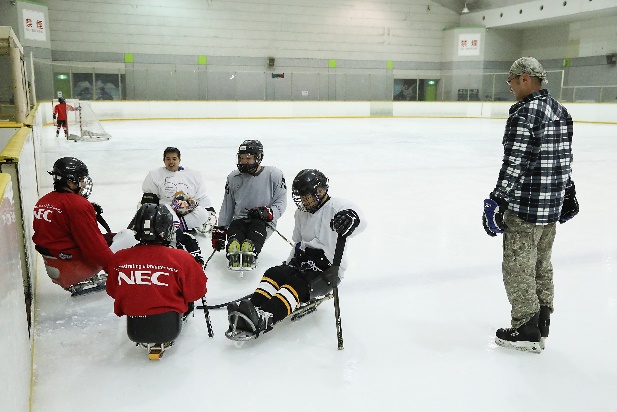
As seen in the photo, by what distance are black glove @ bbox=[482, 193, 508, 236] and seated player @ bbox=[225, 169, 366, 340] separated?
564 mm

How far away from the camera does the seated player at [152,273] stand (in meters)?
2.24

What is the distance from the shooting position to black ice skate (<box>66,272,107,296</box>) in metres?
3.08

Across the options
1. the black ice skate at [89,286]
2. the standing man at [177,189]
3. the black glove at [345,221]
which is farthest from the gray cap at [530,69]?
the standing man at [177,189]

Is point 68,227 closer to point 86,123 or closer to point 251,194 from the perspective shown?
point 251,194

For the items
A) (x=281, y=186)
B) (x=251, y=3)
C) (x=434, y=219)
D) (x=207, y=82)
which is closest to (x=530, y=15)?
(x=251, y=3)

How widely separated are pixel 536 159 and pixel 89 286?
2.55 meters

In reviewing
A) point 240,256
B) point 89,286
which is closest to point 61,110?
point 89,286

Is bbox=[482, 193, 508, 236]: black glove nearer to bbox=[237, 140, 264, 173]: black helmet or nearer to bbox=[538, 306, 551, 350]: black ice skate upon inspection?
bbox=[538, 306, 551, 350]: black ice skate

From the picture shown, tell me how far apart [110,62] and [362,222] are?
20.8 meters

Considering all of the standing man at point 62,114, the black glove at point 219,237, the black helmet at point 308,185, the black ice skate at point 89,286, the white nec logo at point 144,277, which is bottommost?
the black ice skate at point 89,286

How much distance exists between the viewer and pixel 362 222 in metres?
2.54

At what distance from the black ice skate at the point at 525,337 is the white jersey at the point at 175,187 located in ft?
8.49

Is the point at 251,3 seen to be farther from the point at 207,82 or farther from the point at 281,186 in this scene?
the point at 281,186

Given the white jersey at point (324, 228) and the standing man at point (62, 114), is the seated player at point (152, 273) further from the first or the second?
the standing man at point (62, 114)
